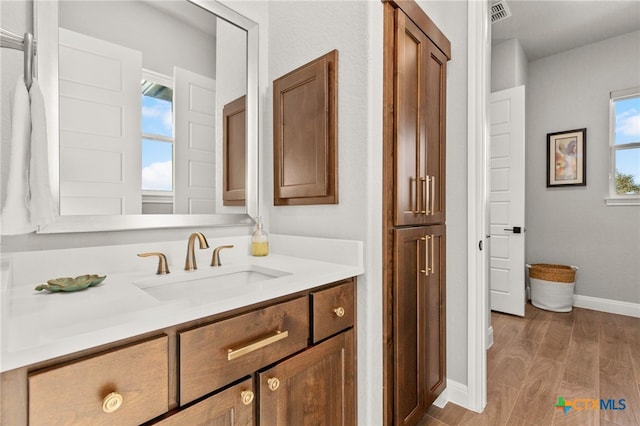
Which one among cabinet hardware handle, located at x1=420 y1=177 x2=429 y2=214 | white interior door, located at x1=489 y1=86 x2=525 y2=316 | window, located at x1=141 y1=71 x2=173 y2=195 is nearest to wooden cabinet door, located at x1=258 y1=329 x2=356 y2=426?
cabinet hardware handle, located at x1=420 y1=177 x2=429 y2=214

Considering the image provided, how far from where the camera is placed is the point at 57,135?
1.06 m

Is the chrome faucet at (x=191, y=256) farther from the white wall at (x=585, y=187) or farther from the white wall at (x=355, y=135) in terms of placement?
the white wall at (x=585, y=187)

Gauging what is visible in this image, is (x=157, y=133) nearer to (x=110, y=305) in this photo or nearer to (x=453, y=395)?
(x=110, y=305)

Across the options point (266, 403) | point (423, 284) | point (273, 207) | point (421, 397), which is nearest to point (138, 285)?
point (266, 403)

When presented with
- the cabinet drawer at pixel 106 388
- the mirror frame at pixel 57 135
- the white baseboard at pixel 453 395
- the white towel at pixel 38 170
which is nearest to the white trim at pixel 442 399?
the white baseboard at pixel 453 395

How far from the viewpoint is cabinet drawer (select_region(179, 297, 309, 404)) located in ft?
2.45

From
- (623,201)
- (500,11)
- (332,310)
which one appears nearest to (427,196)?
(332,310)

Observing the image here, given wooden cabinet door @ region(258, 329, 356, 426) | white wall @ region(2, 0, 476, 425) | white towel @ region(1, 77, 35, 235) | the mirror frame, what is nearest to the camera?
white towel @ region(1, 77, 35, 235)

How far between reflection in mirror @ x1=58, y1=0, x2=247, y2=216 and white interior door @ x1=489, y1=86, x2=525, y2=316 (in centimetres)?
244

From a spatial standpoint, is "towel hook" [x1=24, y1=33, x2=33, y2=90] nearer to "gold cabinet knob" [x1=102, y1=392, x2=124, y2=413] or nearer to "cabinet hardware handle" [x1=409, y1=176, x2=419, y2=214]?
"gold cabinet knob" [x1=102, y1=392, x2=124, y2=413]

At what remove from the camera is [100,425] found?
618 millimetres

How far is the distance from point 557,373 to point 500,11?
2871mm

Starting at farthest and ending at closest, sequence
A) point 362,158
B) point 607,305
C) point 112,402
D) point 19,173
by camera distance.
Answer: point 607,305 < point 362,158 < point 19,173 < point 112,402

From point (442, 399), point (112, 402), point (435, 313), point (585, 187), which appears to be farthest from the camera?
point (585, 187)
